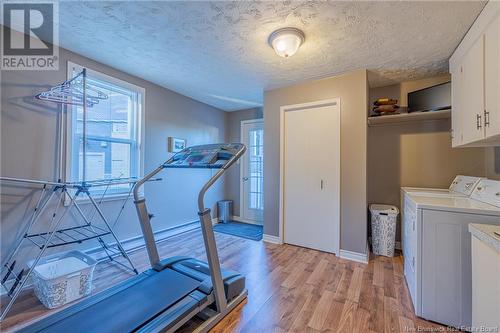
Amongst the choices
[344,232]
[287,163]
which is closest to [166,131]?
[287,163]

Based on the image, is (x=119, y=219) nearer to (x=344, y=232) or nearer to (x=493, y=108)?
(x=344, y=232)

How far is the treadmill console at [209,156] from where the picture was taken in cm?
179

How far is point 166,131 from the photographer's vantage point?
3.52 m

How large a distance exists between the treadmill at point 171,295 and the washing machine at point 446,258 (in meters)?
1.47

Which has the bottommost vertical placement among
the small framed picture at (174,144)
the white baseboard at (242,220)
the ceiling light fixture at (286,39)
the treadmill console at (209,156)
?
the white baseboard at (242,220)

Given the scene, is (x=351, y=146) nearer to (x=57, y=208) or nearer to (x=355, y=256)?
(x=355, y=256)

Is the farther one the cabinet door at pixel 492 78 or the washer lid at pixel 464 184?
the washer lid at pixel 464 184

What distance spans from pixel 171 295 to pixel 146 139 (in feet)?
7.56

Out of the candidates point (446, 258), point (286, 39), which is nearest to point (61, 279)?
point (286, 39)

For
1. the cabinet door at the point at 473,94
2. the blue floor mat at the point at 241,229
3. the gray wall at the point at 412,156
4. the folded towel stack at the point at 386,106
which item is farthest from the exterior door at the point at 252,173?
the cabinet door at the point at 473,94

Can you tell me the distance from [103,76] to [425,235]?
3.70 m

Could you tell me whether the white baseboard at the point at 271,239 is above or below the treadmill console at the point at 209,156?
below

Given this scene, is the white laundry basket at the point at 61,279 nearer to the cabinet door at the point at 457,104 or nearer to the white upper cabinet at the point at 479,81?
the white upper cabinet at the point at 479,81

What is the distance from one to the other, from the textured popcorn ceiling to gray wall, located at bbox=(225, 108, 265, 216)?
5.51 feet
